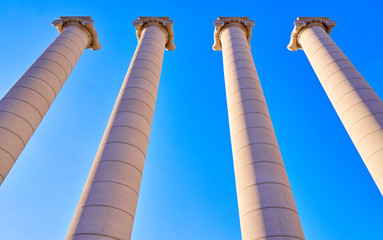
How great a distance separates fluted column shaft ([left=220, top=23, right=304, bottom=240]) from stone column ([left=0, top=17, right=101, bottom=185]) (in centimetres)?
2652

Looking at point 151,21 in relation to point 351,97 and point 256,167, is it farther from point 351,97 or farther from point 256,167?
point 256,167

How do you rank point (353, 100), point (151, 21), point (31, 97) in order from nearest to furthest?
1. point (31, 97)
2. point (353, 100)
3. point (151, 21)

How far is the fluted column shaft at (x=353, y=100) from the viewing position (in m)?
38.9

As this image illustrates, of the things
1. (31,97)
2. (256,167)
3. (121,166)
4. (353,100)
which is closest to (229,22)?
(353,100)

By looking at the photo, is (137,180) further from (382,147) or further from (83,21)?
(83,21)

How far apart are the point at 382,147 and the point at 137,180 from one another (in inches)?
1122

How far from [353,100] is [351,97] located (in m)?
0.75

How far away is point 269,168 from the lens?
35000 millimetres

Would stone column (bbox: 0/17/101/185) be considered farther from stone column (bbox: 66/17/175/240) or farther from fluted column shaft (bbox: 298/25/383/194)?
fluted column shaft (bbox: 298/25/383/194)

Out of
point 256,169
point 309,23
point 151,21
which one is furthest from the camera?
point 151,21

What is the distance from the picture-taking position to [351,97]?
4588 cm

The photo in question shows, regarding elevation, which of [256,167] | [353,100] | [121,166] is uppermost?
[353,100]

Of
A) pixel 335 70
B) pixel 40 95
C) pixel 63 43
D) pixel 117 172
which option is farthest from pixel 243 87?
pixel 63 43

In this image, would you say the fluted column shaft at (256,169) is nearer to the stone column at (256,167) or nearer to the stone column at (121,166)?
the stone column at (256,167)
